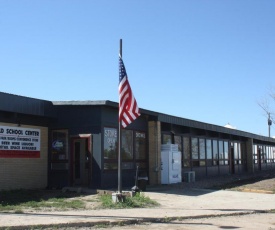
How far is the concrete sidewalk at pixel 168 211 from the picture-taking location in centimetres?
1050

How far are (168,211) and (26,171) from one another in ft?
26.4

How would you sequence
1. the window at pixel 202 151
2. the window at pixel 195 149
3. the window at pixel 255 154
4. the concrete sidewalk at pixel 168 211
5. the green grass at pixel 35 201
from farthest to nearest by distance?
the window at pixel 255 154
the window at pixel 202 151
the window at pixel 195 149
the green grass at pixel 35 201
the concrete sidewalk at pixel 168 211

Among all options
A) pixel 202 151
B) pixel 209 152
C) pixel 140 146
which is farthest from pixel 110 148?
pixel 209 152

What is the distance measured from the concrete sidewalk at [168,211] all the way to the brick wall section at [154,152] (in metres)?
3.73

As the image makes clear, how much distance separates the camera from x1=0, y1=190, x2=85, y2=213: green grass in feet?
43.3

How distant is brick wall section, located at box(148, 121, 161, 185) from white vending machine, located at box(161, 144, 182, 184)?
0.52 metres

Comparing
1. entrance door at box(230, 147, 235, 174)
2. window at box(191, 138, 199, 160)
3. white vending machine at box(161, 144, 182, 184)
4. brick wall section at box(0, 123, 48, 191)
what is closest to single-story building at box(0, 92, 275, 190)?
brick wall section at box(0, 123, 48, 191)

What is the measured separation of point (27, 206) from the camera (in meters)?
13.4

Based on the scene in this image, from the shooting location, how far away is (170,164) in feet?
76.9

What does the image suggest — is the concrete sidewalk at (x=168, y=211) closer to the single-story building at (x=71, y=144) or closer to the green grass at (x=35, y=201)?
the green grass at (x=35, y=201)

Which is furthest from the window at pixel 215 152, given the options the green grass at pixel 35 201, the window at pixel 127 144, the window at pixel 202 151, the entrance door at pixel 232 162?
the green grass at pixel 35 201

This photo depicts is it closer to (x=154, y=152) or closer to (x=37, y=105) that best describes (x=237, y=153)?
(x=154, y=152)

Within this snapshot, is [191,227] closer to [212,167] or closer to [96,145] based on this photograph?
[96,145]

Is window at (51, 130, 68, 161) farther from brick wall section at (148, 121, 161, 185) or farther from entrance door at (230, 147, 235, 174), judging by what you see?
entrance door at (230, 147, 235, 174)
